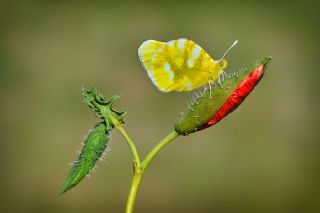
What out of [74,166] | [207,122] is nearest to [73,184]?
[74,166]

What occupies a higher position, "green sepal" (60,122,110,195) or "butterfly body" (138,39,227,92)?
"butterfly body" (138,39,227,92)

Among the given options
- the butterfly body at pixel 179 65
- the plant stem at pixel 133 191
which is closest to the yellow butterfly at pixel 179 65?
the butterfly body at pixel 179 65

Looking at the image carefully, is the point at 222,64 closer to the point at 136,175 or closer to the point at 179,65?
the point at 179,65

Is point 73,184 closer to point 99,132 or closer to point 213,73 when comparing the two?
point 99,132

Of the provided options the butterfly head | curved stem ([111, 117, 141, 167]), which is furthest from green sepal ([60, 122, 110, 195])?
the butterfly head

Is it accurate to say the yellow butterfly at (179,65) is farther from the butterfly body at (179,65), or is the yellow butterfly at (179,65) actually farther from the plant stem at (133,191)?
the plant stem at (133,191)

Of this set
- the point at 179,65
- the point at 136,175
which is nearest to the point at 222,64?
the point at 179,65

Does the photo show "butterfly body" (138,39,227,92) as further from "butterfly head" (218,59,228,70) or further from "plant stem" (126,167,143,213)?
"plant stem" (126,167,143,213)
